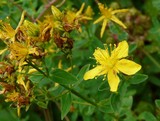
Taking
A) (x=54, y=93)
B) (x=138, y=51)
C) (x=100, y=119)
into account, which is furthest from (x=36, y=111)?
(x=54, y=93)

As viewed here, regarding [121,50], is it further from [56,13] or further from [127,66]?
[56,13]

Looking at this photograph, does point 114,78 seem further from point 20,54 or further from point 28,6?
point 28,6

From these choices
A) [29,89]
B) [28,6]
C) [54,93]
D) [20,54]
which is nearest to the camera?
[20,54]

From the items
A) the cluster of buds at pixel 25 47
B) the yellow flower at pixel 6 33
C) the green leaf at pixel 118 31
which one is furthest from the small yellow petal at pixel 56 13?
the green leaf at pixel 118 31

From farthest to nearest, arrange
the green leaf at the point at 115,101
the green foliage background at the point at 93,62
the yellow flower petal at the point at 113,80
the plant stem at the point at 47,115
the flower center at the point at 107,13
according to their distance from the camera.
→ the plant stem at the point at 47,115 < the flower center at the point at 107,13 < the green foliage background at the point at 93,62 < the green leaf at the point at 115,101 < the yellow flower petal at the point at 113,80

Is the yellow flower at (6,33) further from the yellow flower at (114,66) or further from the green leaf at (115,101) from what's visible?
the green leaf at (115,101)

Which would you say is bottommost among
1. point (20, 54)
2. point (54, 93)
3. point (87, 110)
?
point (87, 110)
